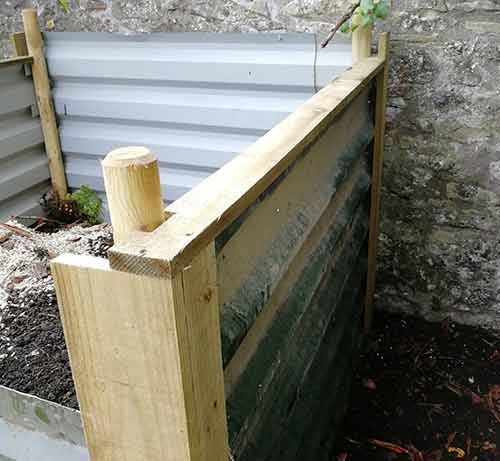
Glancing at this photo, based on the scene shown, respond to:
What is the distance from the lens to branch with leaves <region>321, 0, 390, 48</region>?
232cm

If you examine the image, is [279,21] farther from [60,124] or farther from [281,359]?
[281,359]

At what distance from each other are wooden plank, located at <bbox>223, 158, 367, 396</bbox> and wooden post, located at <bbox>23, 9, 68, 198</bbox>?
2.02 meters

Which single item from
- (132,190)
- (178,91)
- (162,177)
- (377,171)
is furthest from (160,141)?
(132,190)

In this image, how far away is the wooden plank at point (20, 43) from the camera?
10.7ft

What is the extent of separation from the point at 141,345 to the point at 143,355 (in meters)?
0.02

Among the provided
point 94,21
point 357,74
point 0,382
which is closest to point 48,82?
point 94,21

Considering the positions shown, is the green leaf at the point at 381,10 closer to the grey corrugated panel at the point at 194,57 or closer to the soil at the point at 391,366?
the grey corrugated panel at the point at 194,57

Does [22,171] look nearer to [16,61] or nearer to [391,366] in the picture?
[16,61]

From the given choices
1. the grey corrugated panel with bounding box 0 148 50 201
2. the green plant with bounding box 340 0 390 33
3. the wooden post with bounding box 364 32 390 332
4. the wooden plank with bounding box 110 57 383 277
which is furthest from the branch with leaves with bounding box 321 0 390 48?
the grey corrugated panel with bounding box 0 148 50 201

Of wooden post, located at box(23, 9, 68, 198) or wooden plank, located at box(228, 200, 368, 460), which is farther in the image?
wooden post, located at box(23, 9, 68, 198)

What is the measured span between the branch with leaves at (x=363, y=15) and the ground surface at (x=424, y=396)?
5.20 ft

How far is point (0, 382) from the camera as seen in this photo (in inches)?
55.7

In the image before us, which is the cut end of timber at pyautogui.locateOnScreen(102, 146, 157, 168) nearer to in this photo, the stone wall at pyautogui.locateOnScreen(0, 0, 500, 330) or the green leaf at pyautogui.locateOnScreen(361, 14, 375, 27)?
the green leaf at pyautogui.locateOnScreen(361, 14, 375, 27)

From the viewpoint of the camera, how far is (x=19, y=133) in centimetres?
340
